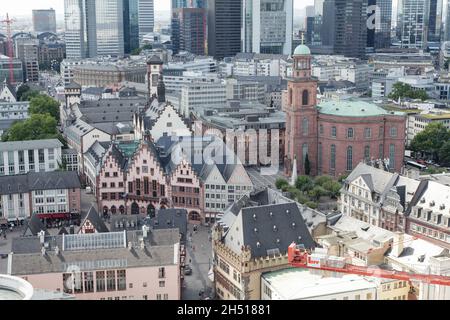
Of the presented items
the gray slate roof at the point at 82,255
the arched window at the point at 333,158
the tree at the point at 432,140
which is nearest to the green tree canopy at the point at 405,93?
the tree at the point at 432,140

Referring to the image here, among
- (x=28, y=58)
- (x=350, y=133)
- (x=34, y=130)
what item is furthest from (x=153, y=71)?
(x=28, y=58)

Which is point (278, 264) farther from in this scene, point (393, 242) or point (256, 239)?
point (393, 242)

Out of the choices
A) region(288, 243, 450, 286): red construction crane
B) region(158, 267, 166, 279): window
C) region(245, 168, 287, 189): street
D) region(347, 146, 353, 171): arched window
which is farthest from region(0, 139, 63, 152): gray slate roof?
region(288, 243, 450, 286): red construction crane

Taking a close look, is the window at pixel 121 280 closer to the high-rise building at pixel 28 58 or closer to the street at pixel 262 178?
the street at pixel 262 178

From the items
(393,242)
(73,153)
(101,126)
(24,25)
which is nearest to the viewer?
(393,242)

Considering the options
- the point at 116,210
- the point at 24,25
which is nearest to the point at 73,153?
the point at 116,210

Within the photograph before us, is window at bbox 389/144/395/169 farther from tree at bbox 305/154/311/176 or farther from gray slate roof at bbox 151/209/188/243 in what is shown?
gray slate roof at bbox 151/209/188/243

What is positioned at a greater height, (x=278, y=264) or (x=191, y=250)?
(x=278, y=264)
